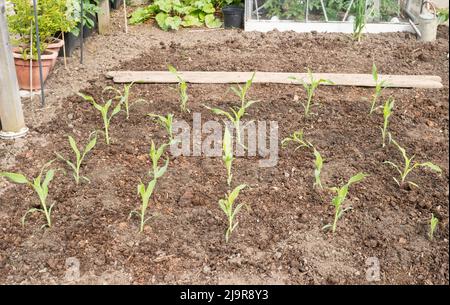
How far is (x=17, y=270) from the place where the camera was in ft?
9.85

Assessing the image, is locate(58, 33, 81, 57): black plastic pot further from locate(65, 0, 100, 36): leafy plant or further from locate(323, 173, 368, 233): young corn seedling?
locate(323, 173, 368, 233): young corn seedling

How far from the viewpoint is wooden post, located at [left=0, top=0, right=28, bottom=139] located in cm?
422

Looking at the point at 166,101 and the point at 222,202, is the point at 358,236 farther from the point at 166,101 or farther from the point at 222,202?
the point at 166,101

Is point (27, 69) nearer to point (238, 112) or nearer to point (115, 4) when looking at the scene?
point (238, 112)

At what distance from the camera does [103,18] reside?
687 cm

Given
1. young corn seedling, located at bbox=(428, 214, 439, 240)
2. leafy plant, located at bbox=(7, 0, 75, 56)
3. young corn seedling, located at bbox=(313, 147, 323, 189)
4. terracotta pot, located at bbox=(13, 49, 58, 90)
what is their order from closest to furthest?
young corn seedling, located at bbox=(428, 214, 439, 240) → young corn seedling, located at bbox=(313, 147, 323, 189) → leafy plant, located at bbox=(7, 0, 75, 56) → terracotta pot, located at bbox=(13, 49, 58, 90)

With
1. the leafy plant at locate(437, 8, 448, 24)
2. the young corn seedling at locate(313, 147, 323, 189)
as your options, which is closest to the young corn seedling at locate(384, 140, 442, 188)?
the young corn seedling at locate(313, 147, 323, 189)

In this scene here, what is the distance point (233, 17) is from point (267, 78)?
6.62 ft

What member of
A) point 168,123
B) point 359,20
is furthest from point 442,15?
point 168,123

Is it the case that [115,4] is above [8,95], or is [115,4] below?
below

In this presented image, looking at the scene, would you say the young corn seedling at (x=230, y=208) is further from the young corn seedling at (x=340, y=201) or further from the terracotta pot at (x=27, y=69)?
the terracotta pot at (x=27, y=69)

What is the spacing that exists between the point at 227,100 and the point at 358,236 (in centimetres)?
212

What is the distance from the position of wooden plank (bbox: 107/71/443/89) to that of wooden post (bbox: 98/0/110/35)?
1.60 meters

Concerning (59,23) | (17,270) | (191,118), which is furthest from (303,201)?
(59,23)
